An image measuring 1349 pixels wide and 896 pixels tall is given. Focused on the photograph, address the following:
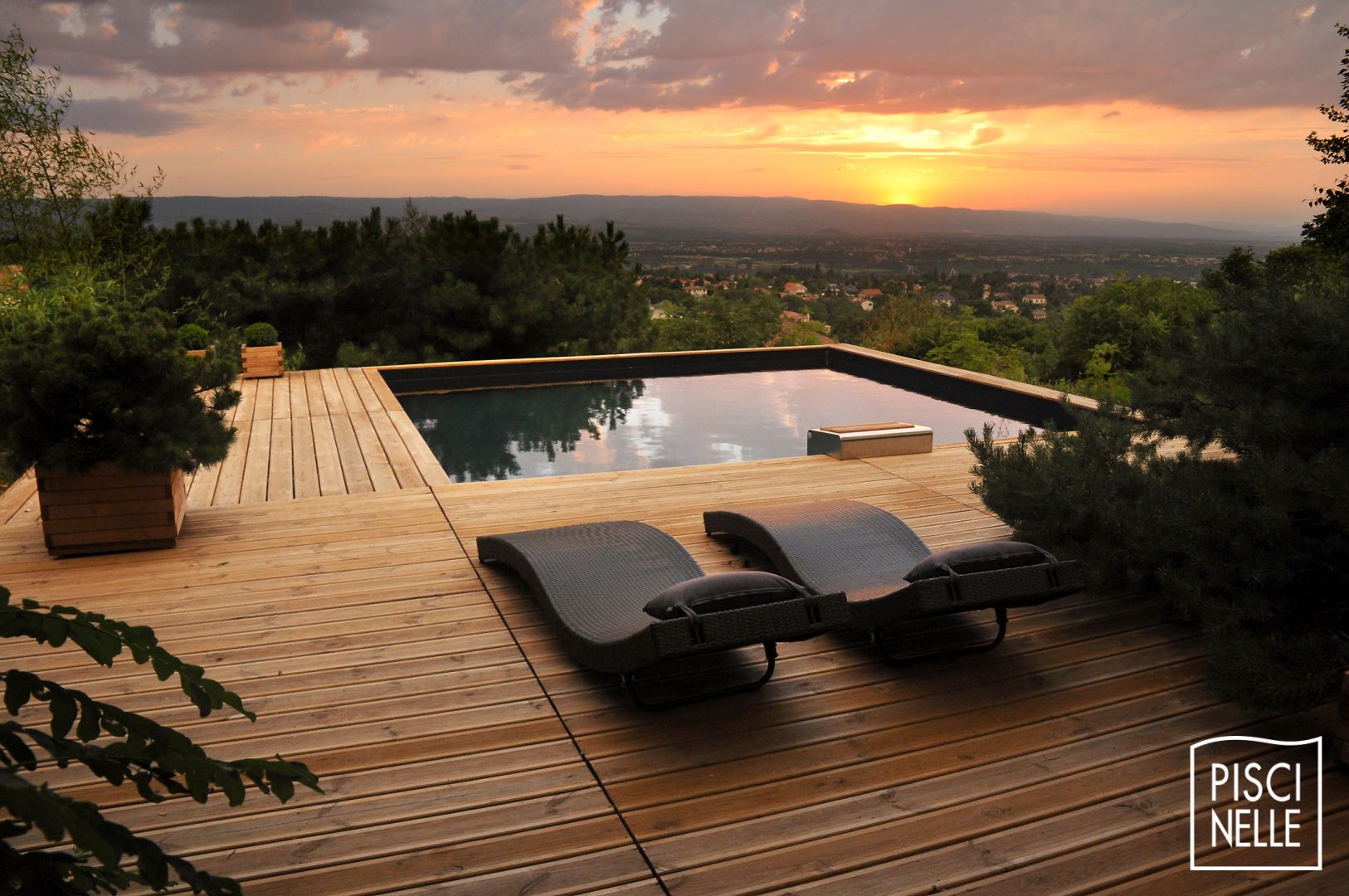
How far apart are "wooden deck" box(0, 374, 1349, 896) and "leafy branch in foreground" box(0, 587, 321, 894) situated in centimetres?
109

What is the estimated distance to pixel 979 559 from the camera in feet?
9.34

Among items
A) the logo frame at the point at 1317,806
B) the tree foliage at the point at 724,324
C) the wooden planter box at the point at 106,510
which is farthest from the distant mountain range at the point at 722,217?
the logo frame at the point at 1317,806

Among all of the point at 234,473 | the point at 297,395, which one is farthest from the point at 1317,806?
the point at 297,395

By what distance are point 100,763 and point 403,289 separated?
13.5 m

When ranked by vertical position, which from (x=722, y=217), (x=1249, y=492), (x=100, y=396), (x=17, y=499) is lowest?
(x=17, y=499)

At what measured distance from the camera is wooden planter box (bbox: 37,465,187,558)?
3957mm

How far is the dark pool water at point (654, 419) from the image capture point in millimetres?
7910

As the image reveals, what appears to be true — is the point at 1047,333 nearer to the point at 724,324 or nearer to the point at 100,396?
the point at 724,324

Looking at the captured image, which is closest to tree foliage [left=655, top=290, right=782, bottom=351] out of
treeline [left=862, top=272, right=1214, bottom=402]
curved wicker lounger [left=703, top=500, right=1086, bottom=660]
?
treeline [left=862, top=272, right=1214, bottom=402]

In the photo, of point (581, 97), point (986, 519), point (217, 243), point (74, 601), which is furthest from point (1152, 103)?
point (74, 601)

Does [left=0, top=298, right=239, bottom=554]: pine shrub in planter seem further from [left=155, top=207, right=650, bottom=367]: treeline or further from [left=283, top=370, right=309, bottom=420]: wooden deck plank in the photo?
[left=155, top=207, right=650, bottom=367]: treeline

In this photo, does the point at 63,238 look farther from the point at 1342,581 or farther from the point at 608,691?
the point at 1342,581

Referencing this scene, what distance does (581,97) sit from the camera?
1909 centimetres

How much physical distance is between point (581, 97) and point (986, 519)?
16447mm
